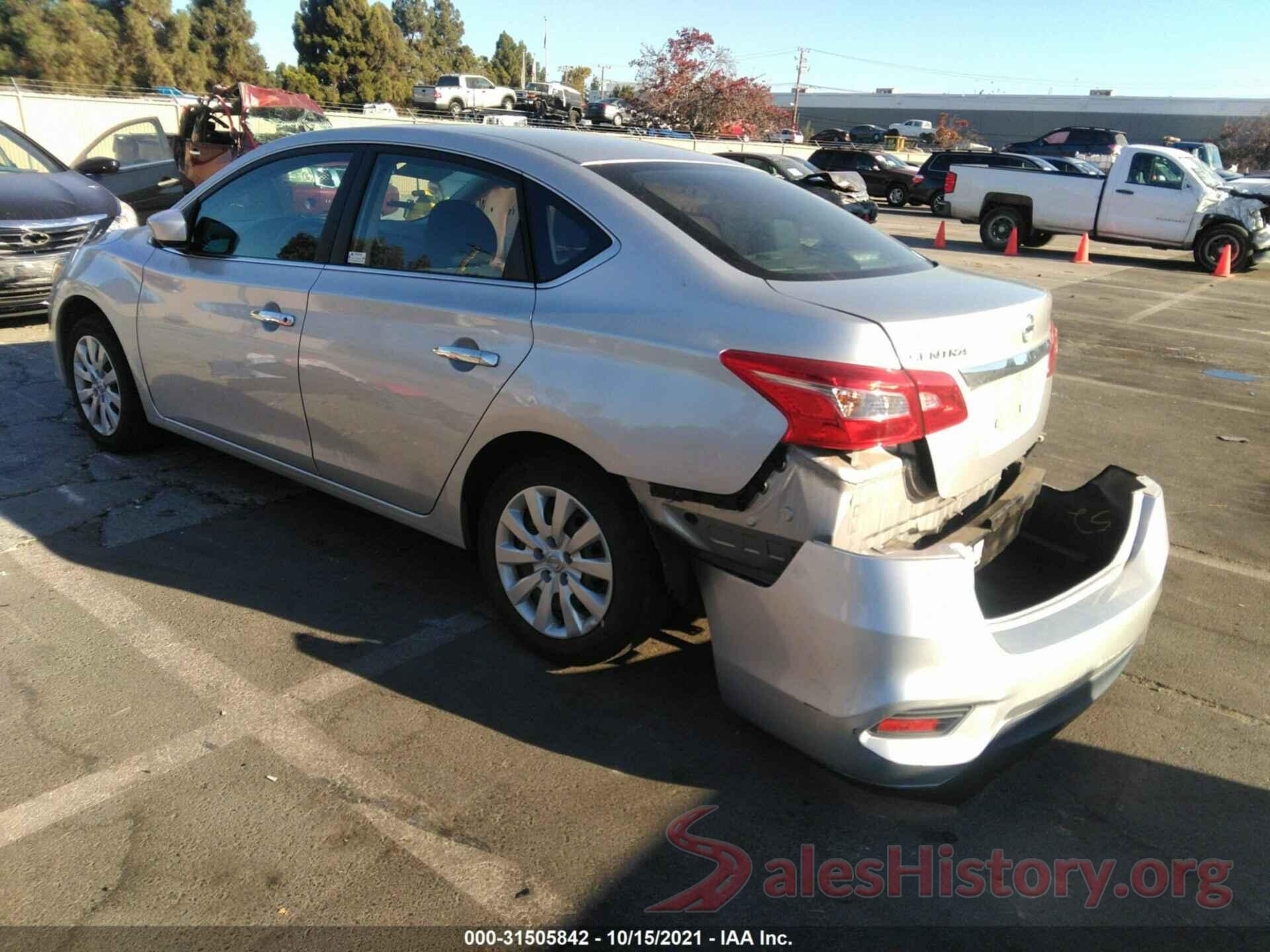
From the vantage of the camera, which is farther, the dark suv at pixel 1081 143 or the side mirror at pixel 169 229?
the dark suv at pixel 1081 143

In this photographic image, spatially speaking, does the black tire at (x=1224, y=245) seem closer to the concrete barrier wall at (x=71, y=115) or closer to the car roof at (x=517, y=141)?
the concrete barrier wall at (x=71, y=115)

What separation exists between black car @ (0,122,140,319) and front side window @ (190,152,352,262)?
4.21m

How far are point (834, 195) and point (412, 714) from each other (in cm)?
1824

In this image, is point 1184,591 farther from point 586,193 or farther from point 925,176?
point 925,176

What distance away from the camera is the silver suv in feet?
8.41

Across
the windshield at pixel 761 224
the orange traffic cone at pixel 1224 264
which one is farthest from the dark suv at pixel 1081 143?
the windshield at pixel 761 224

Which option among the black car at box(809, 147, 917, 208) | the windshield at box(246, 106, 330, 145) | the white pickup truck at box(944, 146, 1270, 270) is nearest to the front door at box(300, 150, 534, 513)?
the windshield at box(246, 106, 330, 145)

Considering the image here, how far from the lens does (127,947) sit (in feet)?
7.41

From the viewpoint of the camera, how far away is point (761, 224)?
3.38 meters

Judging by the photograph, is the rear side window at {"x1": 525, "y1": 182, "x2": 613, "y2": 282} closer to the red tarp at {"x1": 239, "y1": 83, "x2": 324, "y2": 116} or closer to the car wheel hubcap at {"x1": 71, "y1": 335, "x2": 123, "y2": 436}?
the car wheel hubcap at {"x1": 71, "y1": 335, "x2": 123, "y2": 436}

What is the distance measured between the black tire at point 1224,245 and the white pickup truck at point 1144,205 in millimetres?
11

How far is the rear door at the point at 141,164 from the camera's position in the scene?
12875 mm

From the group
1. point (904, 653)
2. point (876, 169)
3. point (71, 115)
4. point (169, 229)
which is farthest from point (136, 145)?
point (876, 169)

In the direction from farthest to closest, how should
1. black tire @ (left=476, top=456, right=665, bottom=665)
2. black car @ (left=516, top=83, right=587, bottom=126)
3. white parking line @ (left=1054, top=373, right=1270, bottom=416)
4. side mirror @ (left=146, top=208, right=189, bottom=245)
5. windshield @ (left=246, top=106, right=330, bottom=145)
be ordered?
black car @ (left=516, top=83, right=587, bottom=126) < windshield @ (left=246, top=106, right=330, bottom=145) < white parking line @ (left=1054, top=373, right=1270, bottom=416) < side mirror @ (left=146, top=208, right=189, bottom=245) < black tire @ (left=476, top=456, right=665, bottom=665)
